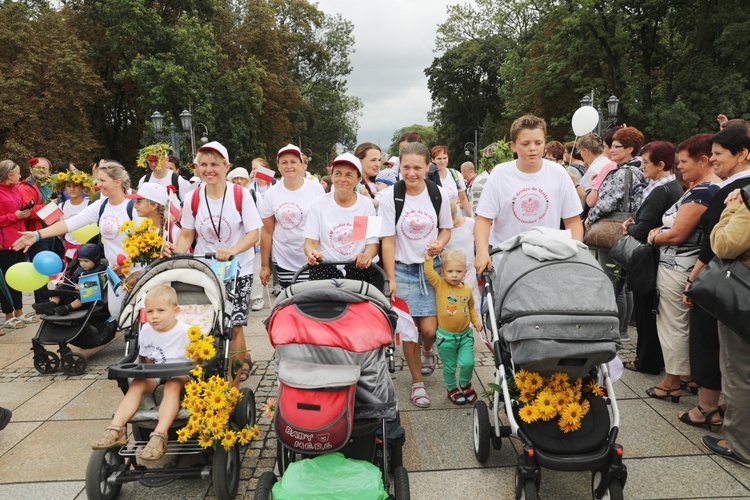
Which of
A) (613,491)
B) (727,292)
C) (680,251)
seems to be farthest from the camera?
(680,251)

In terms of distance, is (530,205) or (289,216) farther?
(289,216)

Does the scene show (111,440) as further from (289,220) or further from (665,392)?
(665,392)

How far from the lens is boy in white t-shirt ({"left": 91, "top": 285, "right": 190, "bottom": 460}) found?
3051 mm

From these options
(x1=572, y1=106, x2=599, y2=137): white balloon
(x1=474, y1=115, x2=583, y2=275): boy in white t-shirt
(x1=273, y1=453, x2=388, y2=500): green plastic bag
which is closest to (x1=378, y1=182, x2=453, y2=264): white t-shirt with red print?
(x1=474, y1=115, x2=583, y2=275): boy in white t-shirt

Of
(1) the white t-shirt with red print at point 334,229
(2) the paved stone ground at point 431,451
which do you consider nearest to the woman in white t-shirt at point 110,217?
(2) the paved stone ground at point 431,451

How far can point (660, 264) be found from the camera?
13.9 feet

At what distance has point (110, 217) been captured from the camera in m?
5.26

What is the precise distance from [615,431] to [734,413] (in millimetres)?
1210

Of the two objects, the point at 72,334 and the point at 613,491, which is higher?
the point at 72,334

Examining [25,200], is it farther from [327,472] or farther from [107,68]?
[107,68]

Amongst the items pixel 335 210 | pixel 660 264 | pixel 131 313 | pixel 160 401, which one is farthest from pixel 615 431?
pixel 131 313

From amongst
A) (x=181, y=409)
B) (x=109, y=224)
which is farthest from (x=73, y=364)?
(x=181, y=409)

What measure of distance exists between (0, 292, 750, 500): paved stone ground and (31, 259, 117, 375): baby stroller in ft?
0.83

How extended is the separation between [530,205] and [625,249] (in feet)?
4.61
